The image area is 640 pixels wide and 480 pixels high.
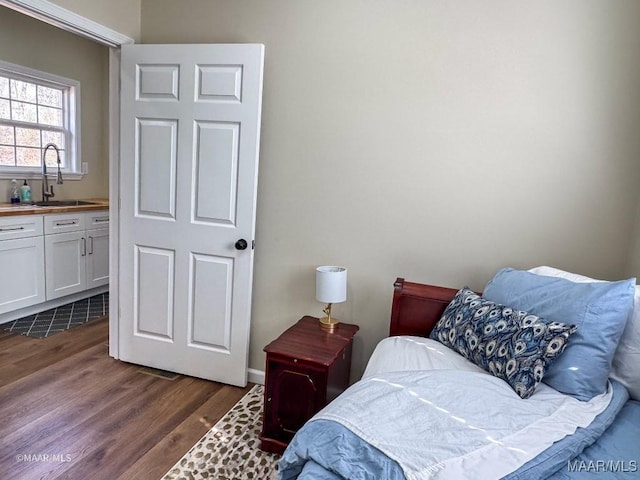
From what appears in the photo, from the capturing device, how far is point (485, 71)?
7.01 ft

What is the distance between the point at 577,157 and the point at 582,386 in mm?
1123

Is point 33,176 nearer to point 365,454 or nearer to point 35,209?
point 35,209

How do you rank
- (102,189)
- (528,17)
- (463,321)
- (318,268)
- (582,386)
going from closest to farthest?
(582,386) → (463,321) → (528,17) → (318,268) → (102,189)

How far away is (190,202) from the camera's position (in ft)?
8.48

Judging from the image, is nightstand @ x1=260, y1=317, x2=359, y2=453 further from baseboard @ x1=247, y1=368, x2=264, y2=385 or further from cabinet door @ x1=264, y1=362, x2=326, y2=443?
baseboard @ x1=247, y1=368, x2=264, y2=385

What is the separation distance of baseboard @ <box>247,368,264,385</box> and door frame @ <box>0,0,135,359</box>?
0.97 m

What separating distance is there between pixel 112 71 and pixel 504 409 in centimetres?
279

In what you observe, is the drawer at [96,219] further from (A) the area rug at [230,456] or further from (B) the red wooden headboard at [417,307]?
(B) the red wooden headboard at [417,307]

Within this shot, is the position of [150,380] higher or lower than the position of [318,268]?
lower

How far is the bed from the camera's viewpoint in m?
1.11

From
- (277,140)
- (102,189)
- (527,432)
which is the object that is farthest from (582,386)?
(102,189)

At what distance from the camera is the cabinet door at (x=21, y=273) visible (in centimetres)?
331

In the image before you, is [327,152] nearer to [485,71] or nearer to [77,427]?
[485,71]

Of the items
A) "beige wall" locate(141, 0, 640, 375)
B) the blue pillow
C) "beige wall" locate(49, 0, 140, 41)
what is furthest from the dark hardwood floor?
"beige wall" locate(49, 0, 140, 41)
